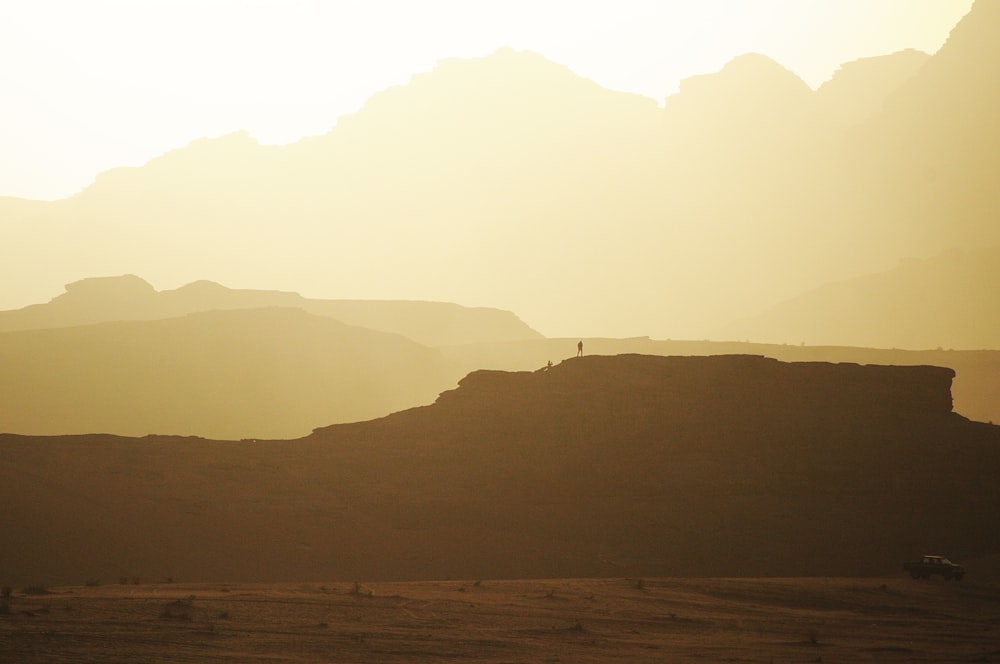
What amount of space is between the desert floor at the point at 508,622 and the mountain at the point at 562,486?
4094 mm

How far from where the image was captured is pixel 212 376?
71.9 meters

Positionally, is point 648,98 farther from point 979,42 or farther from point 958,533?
point 958,533

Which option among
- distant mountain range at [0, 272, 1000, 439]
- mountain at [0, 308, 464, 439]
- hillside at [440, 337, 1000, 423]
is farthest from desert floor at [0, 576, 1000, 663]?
distant mountain range at [0, 272, 1000, 439]

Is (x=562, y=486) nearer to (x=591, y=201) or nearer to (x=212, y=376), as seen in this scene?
(x=212, y=376)

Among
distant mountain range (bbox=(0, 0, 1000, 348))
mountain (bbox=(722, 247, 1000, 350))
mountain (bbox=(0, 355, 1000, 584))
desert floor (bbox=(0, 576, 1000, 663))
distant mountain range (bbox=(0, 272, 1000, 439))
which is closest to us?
desert floor (bbox=(0, 576, 1000, 663))

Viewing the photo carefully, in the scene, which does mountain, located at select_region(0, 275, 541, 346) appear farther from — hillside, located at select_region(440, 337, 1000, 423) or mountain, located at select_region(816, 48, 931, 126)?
mountain, located at select_region(816, 48, 931, 126)

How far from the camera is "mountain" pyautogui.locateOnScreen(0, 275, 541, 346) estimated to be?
89875 mm

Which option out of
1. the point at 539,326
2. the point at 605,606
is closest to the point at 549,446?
the point at 605,606

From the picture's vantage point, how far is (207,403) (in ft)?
228

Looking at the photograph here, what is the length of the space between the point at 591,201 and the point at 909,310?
6283 centimetres

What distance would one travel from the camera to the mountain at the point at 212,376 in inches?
2635

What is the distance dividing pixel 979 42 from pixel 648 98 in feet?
179

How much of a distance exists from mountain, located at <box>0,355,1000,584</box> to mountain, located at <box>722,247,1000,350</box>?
77.1m

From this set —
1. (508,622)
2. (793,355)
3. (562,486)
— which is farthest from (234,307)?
(508,622)
